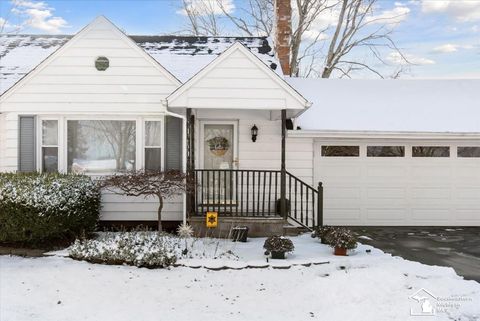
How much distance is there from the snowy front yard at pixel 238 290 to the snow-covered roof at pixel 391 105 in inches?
176

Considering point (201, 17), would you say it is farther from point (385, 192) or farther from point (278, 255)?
point (278, 255)

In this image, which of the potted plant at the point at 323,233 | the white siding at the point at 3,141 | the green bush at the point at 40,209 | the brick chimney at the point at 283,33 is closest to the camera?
the green bush at the point at 40,209

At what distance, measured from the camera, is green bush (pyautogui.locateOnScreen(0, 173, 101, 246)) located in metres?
8.98

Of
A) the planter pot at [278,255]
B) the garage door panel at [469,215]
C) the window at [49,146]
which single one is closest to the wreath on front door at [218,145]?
the window at [49,146]

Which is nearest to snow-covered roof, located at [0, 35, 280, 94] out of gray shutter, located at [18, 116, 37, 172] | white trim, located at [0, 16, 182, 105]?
white trim, located at [0, 16, 182, 105]

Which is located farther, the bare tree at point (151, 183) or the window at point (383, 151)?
the window at point (383, 151)

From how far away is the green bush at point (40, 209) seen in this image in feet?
29.5

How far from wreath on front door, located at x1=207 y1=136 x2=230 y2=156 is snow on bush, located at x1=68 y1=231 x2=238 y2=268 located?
2.87 metres

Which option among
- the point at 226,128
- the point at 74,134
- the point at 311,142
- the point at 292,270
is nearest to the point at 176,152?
the point at 226,128

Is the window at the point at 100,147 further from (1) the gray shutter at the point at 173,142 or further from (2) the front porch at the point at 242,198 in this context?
(2) the front porch at the point at 242,198

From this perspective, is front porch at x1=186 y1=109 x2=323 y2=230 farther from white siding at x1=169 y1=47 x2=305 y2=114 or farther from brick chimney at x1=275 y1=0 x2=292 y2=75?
brick chimney at x1=275 y1=0 x2=292 y2=75

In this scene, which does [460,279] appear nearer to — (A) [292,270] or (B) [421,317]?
(B) [421,317]

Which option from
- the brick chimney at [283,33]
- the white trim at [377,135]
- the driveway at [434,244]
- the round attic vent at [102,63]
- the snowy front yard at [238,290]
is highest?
the brick chimney at [283,33]

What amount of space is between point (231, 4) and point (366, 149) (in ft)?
54.1
